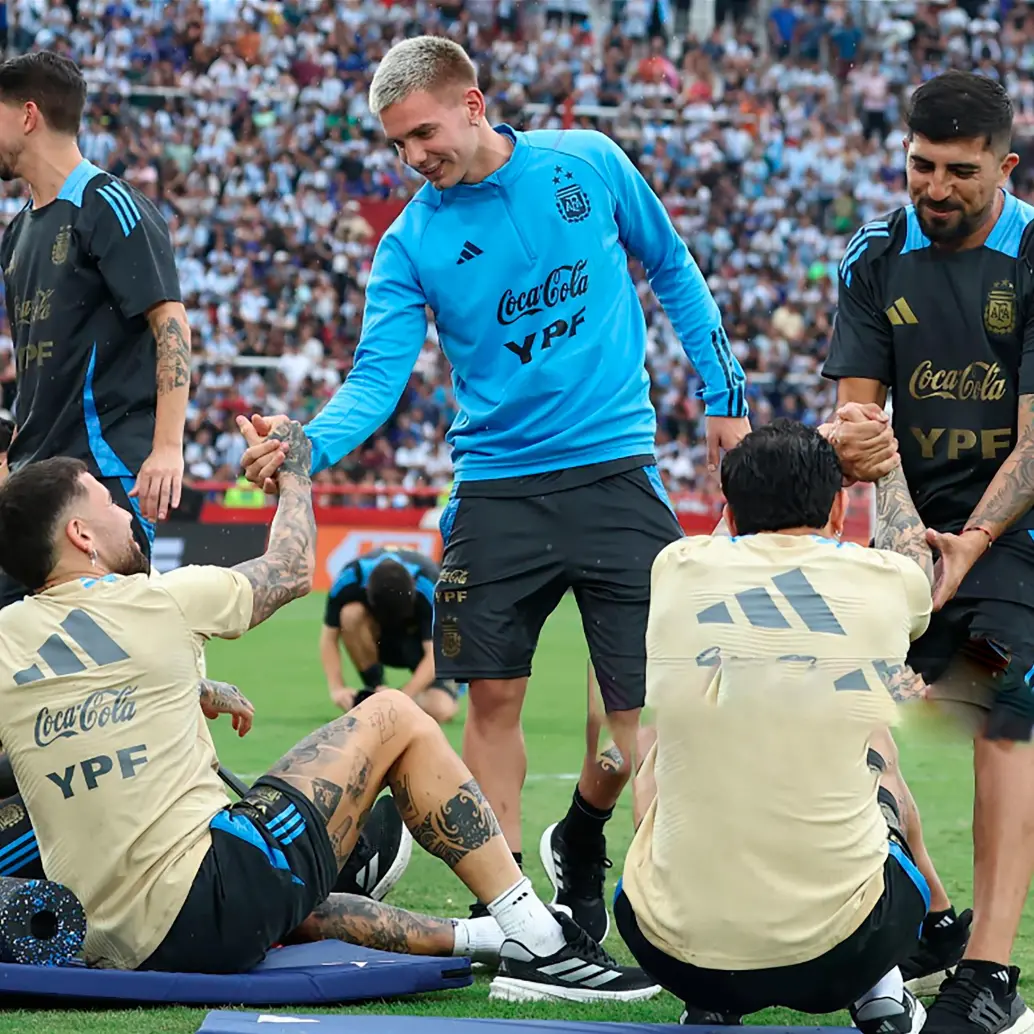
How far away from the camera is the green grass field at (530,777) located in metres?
4.20

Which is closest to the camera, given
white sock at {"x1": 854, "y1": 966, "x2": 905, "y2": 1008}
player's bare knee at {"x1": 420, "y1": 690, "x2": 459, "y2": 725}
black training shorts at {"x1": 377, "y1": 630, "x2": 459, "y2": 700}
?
white sock at {"x1": 854, "y1": 966, "x2": 905, "y2": 1008}

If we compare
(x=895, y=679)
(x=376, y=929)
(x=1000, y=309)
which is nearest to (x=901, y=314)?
(x=1000, y=309)

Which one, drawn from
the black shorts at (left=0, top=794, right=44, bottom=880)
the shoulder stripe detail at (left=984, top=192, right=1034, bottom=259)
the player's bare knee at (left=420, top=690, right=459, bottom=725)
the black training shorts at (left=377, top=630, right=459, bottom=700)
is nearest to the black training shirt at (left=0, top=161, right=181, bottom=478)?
the black shorts at (left=0, top=794, right=44, bottom=880)

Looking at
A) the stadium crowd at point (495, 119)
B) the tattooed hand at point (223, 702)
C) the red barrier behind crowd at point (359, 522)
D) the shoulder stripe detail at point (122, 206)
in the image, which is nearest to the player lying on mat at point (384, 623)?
the shoulder stripe detail at point (122, 206)

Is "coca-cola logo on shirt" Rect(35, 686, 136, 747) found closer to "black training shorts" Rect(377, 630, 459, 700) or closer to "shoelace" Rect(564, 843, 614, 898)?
"shoelace" Rect(564, 843, 614, 898)

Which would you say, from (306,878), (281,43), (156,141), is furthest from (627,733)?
(281,43)

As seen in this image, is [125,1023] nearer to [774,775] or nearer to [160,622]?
[160,622]

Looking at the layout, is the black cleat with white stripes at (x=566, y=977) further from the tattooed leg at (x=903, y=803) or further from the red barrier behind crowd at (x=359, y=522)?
the red barrier behind crowd at (x=359, y=522)

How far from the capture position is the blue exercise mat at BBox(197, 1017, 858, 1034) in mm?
3652

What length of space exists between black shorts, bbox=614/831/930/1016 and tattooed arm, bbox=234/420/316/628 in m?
1.11

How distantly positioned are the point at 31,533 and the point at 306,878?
101 cm

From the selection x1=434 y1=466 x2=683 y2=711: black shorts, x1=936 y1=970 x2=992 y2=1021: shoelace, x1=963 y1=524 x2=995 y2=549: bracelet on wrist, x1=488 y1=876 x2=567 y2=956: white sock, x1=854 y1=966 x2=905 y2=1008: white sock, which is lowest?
x1=488 y1=876 x2=567 y2=956: white sock

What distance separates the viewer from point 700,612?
3.41 meters

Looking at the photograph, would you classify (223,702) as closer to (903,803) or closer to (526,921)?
(526,921)
